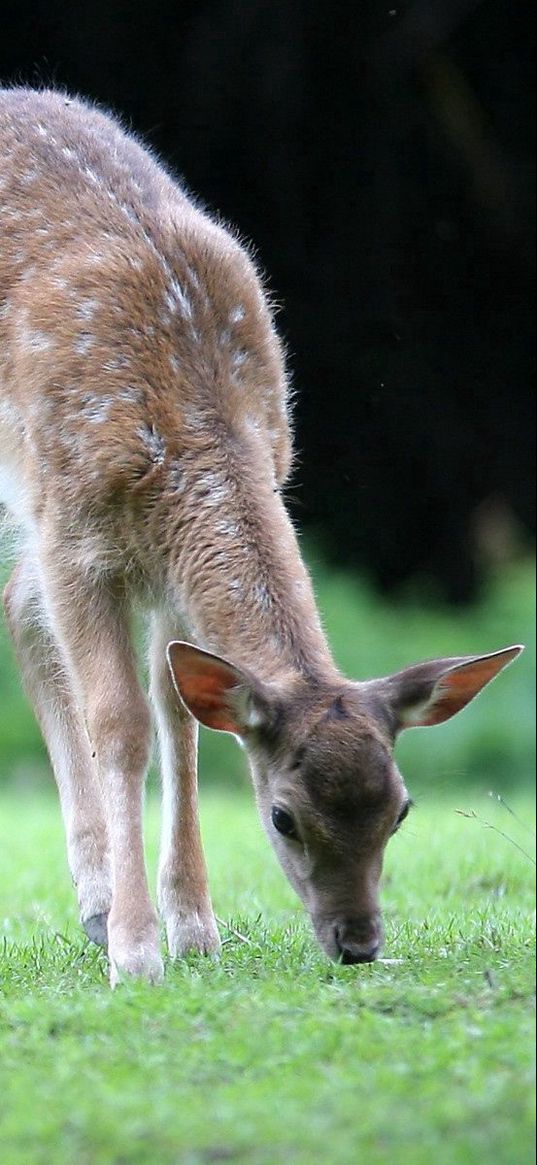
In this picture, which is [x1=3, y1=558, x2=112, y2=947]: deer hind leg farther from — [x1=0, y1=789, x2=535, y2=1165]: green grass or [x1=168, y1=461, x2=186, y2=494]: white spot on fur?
[x1=168, y1=461, x2=186, y2=494]: white spot on fur

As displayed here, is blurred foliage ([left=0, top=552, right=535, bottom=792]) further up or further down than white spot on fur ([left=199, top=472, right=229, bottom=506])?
further down

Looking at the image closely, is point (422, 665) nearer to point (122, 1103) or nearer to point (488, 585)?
point (122, 1103)

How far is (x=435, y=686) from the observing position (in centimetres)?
622

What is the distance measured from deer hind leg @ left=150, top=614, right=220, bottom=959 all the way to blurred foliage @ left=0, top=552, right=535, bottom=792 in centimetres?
561

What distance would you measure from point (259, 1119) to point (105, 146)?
4952 millimetres

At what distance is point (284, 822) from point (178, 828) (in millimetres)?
1422

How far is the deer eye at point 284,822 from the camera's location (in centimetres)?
598

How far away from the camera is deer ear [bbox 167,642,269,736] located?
5.91 meters

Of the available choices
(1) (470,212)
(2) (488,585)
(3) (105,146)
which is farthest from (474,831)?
(1) (470,212)

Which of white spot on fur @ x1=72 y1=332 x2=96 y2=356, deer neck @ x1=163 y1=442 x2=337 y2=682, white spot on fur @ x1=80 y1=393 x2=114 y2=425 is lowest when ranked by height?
deer neck @ x1=163 y1=442 x2=337 y2=682

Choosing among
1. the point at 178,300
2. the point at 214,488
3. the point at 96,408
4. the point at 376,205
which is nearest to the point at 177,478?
the point at 214,488

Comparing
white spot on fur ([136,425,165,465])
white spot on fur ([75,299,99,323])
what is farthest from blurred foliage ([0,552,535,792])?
white spot on fur ([136,425,165,465])

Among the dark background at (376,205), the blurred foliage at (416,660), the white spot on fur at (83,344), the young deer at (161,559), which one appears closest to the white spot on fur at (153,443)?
the young deer at (161,559)

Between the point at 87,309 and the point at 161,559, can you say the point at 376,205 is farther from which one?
the point at 161,559
